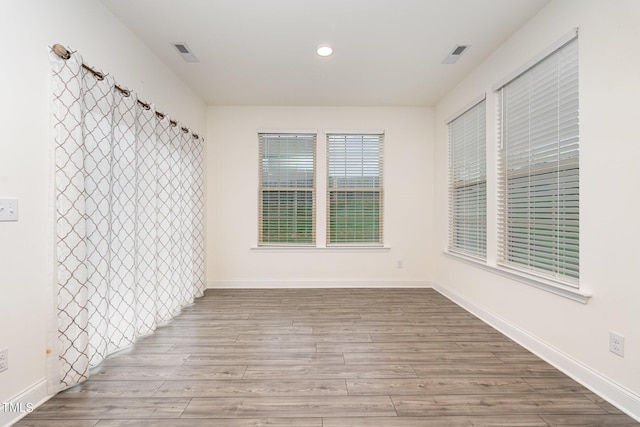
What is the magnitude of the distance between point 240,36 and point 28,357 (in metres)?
2.75

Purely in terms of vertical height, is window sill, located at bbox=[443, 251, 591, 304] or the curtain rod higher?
the curtain rod

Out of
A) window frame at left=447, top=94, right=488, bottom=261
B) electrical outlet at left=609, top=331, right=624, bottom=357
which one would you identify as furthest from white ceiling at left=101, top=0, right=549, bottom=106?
electrical outlet at left=609, top=331, right=624, bottom=357

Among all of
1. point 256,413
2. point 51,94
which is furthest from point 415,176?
point 51,94

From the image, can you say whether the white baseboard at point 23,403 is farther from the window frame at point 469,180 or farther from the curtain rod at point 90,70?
the window frame at point 469,180

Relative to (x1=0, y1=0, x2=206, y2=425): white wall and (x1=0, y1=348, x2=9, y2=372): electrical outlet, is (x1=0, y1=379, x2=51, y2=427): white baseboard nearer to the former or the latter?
(x1=0, y1=0, x2=206, y2=425): white wall

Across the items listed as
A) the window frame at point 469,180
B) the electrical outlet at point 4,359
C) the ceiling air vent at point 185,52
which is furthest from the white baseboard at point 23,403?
the window frame at point 469,180

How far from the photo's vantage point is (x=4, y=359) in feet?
5.32

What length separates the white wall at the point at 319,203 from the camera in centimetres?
448

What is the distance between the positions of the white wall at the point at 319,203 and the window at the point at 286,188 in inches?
4.7

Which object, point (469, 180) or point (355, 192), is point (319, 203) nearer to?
point (355, 192)

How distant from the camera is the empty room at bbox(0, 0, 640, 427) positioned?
1728mm

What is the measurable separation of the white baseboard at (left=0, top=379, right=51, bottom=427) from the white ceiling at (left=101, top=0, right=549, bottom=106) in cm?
267

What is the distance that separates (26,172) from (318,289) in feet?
11.1

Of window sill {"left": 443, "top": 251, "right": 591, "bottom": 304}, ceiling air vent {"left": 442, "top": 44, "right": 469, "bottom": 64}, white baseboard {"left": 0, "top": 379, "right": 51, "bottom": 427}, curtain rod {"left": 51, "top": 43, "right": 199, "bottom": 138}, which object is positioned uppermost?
ceiling air vent {"left": 442, "top": 44, "right": 469, "bottom": 64}
